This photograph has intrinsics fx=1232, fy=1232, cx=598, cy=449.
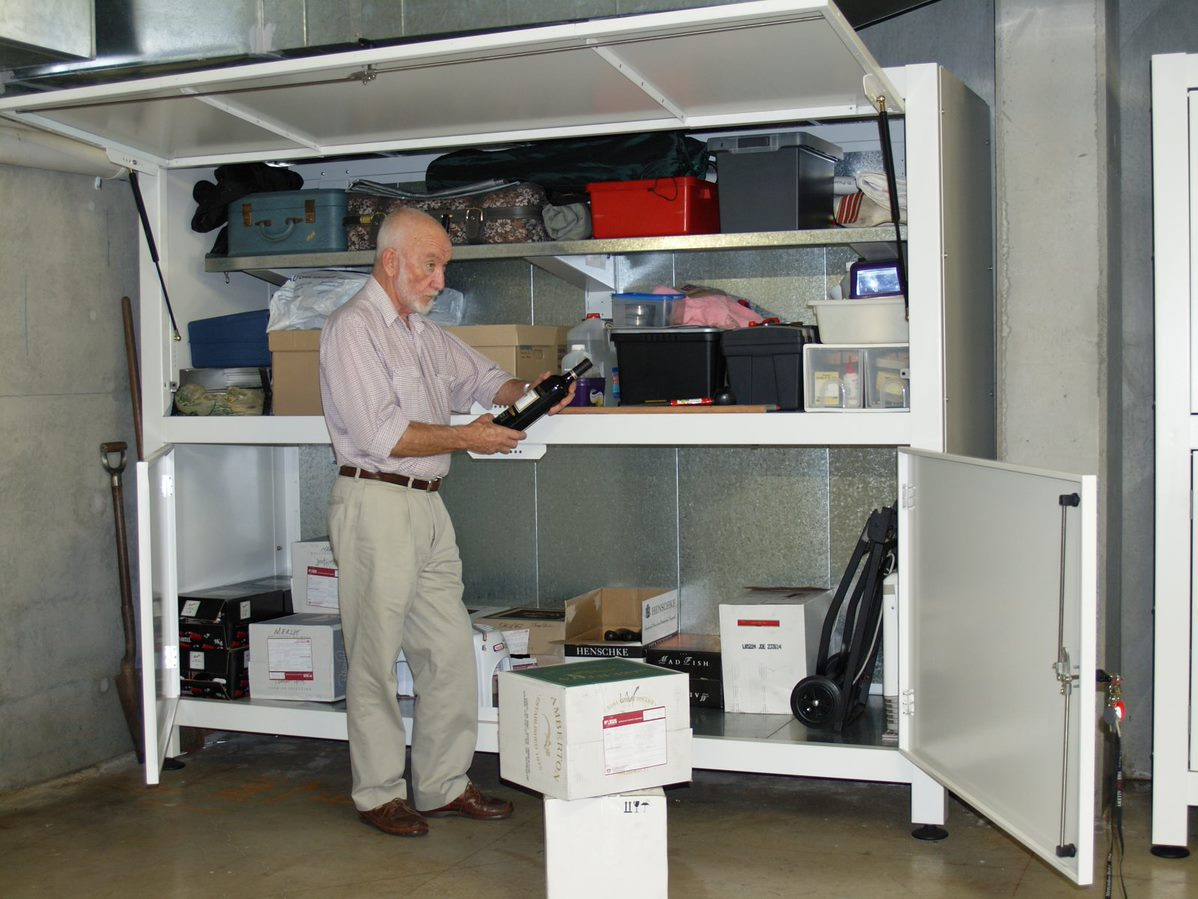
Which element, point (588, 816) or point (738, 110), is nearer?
point (588, 816)

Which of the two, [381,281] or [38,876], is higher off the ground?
[381,281]

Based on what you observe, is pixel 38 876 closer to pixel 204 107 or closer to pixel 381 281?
pixel 381 281

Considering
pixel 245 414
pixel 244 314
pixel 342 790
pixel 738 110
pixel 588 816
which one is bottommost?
pixel 342 790

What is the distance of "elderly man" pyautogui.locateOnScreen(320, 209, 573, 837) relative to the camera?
12.3ft

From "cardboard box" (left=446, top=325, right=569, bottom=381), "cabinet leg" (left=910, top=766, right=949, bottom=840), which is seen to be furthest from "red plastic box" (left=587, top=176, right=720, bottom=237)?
"cabinet leg" (left=910, top=766, right=949, bottom=840)

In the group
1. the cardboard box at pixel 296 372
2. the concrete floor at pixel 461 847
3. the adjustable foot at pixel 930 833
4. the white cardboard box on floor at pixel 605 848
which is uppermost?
the cardboard box at pixel 296 372

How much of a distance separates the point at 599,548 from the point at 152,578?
169 cm

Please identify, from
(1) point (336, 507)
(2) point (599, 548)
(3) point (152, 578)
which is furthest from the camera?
(2) point (599, 548)

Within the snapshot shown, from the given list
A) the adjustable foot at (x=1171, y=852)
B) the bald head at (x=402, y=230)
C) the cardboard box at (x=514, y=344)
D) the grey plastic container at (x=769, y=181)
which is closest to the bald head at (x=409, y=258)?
the bald head at (x=402, y=230)

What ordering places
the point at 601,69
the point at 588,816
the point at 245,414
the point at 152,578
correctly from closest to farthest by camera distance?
the point at 588,816 → the point at 601,69 → the point at 152,578 → the point at 245,414

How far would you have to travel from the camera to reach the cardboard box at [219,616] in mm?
4676

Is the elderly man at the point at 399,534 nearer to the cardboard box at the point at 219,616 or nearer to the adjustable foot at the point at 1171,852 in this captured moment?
the cardboard box at the point at 219,616

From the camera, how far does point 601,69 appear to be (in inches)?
135

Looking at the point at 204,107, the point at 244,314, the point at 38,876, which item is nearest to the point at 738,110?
the point at 204,107
